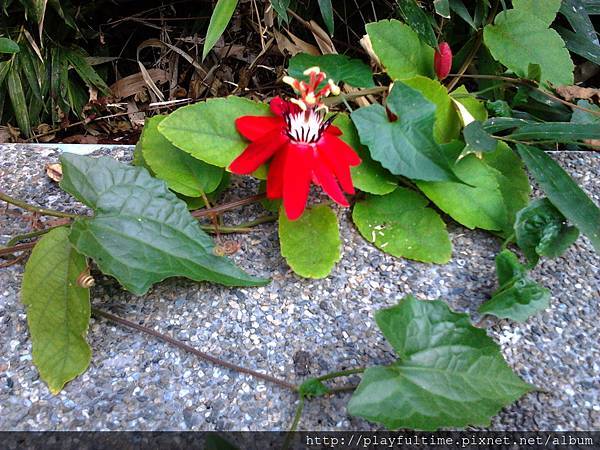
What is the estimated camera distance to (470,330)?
708 millimetres

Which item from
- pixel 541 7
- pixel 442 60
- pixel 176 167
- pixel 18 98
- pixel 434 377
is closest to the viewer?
pixel 434 377

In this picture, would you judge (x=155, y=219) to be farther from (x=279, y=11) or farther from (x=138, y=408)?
(x=279, y=11)

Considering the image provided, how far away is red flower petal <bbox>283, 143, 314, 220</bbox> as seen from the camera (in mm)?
804

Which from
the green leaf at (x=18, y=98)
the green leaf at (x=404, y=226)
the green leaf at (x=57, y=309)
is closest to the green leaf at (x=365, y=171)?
the green leaf at (x=404, y=226)

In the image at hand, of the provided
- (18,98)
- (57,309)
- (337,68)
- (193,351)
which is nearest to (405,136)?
(337,68)

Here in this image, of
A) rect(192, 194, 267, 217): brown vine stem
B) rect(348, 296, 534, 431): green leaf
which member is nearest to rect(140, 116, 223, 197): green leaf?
rect(192, 194, 267, 217): brown vine stem

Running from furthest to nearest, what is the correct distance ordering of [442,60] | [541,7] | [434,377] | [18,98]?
[18,98]
[541,7]
[442,60]
[434,377]

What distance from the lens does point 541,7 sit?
3.83 feet

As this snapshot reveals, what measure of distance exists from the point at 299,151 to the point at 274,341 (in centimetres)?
25

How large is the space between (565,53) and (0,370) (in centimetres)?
101

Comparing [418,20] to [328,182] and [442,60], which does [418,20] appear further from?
[328,182]

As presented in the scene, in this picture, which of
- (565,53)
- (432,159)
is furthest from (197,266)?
(565,53)

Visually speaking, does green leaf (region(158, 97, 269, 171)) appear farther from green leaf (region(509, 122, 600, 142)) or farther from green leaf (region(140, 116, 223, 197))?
green leaf (region(509, 122, 600, 142))

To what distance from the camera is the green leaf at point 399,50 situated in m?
1.05
